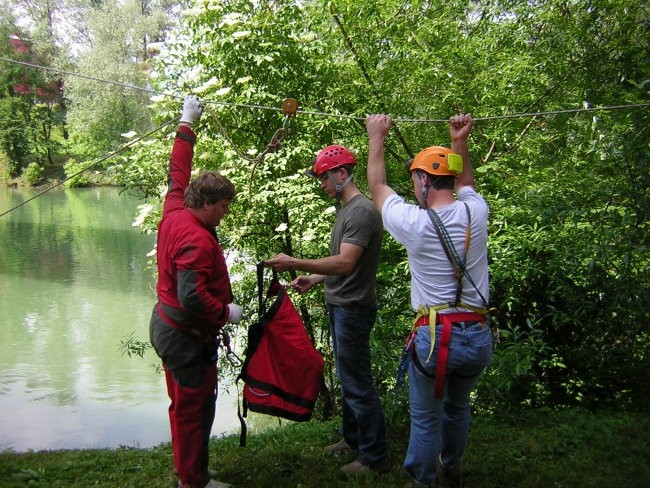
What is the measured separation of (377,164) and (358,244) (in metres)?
0.41

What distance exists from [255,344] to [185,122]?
4.20 ft

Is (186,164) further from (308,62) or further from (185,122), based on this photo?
(308,62)

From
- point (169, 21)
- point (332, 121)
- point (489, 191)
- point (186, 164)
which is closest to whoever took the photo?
point (186, 164)

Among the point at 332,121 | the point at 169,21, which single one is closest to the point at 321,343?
the point at 332,121

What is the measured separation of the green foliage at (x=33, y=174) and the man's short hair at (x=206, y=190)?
32731mm

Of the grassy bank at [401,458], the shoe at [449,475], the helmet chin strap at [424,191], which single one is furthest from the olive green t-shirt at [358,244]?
the grassy bank at [401,458]

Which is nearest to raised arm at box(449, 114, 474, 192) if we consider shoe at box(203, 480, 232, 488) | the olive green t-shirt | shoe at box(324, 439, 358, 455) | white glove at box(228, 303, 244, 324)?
the olive green t-shirt

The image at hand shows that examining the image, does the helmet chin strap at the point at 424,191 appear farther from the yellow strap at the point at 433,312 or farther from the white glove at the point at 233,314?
the white glove at the point at 233,314

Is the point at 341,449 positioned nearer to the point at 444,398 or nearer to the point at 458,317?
the point at 444,398

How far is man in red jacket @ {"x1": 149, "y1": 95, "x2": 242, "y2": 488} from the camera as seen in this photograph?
2607 millimetres

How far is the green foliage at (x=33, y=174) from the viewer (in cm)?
3152

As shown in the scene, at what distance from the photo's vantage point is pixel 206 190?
2.74 metres

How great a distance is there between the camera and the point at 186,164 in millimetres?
3164

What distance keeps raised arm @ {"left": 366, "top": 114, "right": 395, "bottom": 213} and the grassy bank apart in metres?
1.50
